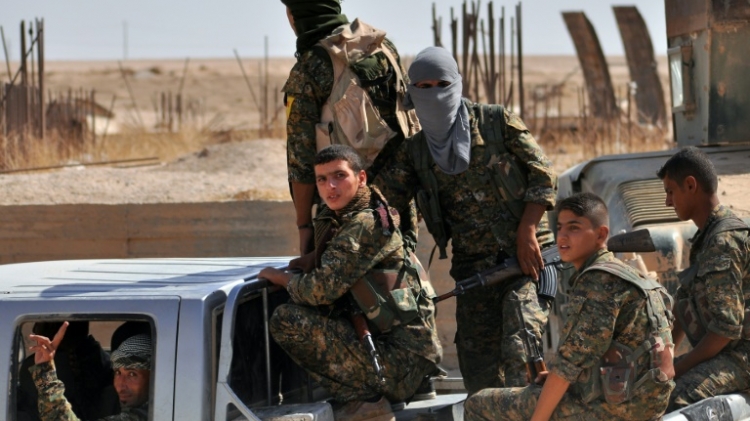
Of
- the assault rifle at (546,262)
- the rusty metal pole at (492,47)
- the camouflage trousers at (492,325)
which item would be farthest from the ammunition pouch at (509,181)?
the rusty metal pole at (492,47)

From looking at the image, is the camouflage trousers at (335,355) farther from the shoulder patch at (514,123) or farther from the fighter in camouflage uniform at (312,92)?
the shoulder patch at (514,123)

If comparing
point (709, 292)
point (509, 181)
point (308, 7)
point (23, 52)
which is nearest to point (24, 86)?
point (23, 52)

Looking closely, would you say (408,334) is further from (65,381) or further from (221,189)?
(221,189)

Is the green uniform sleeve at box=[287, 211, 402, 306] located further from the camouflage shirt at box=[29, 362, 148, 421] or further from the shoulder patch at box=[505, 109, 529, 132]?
the shoulder patch at box=[505, 109, 529, 132]

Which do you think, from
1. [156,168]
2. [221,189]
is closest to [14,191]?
[221,189]

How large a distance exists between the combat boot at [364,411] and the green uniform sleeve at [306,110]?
122cm

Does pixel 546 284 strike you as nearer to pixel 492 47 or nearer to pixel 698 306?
pixel 698 306

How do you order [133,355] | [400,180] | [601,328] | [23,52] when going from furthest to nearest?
[23,52] → [400,180] → [133,355] → [601,328]

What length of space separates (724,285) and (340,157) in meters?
1.38

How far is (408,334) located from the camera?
3727 millimetres

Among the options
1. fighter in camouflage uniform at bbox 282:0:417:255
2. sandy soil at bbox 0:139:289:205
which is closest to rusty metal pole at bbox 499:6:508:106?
sandy soil at bbox 0:139:289:205

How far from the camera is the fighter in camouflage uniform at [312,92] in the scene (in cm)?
450

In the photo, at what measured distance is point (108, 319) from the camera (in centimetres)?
339

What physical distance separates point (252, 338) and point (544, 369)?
100 cm
